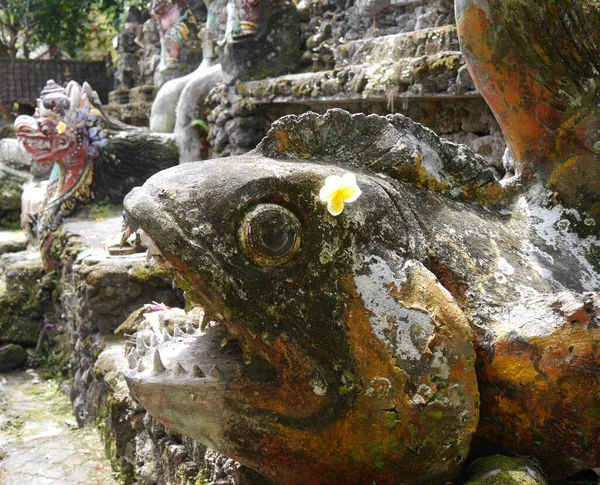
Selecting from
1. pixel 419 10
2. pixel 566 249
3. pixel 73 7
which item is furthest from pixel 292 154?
pixel 73 7

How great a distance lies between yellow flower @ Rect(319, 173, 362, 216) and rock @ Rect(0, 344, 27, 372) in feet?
18.5

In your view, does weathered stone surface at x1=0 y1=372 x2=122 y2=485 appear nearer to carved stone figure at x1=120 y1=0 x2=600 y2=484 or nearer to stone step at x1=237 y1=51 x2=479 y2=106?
carved stone figure at x1=120 y1=0 x2=600 y2=484

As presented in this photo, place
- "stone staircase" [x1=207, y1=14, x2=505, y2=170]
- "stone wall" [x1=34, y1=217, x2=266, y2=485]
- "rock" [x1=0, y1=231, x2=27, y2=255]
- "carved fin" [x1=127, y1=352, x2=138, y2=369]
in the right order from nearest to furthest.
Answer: "carved fin" [x1=127, y1=352, x2=138, y2=369]
"stone wall" [x1=34, y1=217, x2=266, y2=485]
"stone staircase" [x1=207, y1=14, x2=505, y2=170]
"rock" [x1=0, y1=231, x2=27, y2=255]

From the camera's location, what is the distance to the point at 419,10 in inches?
259

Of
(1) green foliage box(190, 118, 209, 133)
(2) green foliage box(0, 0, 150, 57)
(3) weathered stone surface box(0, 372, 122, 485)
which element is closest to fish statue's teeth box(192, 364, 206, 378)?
(3) weathered stone surface box(0, 372, 122, 485)

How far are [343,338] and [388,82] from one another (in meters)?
3.77

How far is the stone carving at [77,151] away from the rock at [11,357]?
2.67ft

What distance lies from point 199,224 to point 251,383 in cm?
41

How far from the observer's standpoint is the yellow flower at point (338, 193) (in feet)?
5.56

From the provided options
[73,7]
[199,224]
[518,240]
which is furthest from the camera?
[73,7]

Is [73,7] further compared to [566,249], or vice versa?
[73,7]

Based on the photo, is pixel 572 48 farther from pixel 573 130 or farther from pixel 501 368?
pixel 501 368

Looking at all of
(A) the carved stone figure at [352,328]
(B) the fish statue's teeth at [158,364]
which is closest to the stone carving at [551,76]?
(A) the carved stone figure at [352,328]

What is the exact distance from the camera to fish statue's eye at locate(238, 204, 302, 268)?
1.67m
